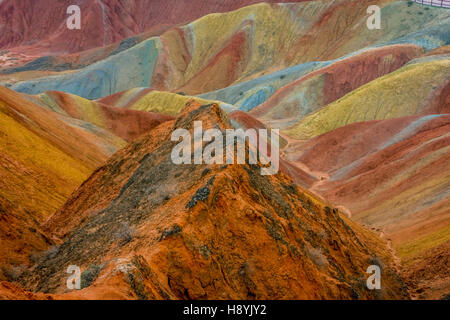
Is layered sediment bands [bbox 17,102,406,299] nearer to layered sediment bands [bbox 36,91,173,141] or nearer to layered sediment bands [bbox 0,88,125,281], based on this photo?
layered sediment bands [bbox 0,88,125,281]

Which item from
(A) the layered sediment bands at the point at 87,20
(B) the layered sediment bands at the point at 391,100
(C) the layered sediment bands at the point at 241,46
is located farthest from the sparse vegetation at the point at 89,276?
(A) the layered sediment bands at the point at 87,20

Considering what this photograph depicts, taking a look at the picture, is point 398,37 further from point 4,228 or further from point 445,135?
point 4,228

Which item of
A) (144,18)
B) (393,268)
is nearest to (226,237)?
(393,268)

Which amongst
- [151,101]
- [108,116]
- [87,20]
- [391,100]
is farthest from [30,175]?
[87,20]

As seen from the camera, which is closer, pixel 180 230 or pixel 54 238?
pixel 180 230

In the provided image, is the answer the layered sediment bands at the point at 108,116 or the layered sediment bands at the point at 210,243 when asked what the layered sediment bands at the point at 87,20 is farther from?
the layered sediment bands at the point at 210,243

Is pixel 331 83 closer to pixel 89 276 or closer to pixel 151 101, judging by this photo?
pixel 151 101

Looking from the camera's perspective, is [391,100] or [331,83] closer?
[391,100]

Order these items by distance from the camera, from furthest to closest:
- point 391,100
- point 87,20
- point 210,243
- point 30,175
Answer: point 87,20, point 391,100, point 30,175, point 210,243
